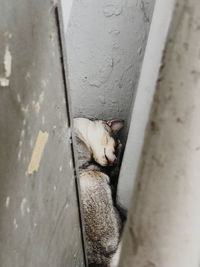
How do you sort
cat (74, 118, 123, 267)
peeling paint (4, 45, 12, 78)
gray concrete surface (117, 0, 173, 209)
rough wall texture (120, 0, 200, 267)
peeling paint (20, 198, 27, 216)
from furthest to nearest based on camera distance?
cat (74, 118, 123, 267) → gray concrete surface (117, 0, 173, 209) → peeling paint (20, 198, 27, 216) → peeling paint (4, 45, 12, 78) → rough wall texture (120, 0, 200, 267)

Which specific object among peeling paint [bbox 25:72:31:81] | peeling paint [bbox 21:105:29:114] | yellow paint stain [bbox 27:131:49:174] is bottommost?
yellow paint stain [bbox 27:131:49:174]

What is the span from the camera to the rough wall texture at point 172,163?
1.58ft

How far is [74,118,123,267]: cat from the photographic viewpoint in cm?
119

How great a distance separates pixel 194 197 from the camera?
52 cm

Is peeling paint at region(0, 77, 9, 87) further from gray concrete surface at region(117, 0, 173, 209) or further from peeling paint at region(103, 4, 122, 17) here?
peeling paint at region(103, 4, 122, 17)

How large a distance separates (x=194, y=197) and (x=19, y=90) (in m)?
0.28

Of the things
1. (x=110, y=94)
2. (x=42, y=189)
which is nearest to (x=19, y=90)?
(x=42, y=189)

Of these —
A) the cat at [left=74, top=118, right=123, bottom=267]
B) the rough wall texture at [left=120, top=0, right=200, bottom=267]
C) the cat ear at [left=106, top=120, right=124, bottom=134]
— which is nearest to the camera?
the rough wall texture at [left=120, top=0, right=200, bottom=267]

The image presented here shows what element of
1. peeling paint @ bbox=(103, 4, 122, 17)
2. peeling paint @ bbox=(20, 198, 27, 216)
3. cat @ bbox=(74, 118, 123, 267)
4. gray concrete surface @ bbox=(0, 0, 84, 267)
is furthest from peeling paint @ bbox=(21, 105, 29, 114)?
peeling paint @ bbox=(103, 4, 122, 17)

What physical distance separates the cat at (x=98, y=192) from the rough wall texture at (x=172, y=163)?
652mm

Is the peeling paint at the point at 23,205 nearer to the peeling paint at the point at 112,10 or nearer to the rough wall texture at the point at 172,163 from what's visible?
the rough wall texture at the point at 172,163

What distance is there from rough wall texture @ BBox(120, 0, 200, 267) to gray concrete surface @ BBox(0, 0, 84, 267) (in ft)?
0.71

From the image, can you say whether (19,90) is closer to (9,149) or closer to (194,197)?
(9,149)

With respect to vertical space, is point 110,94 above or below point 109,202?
above
